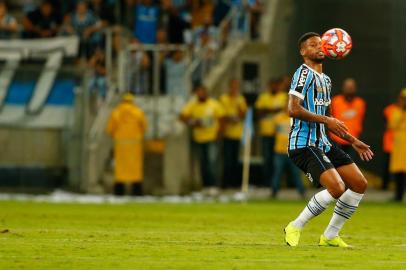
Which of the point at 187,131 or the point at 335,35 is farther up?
the point at 335,35

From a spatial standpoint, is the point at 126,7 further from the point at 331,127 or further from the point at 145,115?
the point at 331,127

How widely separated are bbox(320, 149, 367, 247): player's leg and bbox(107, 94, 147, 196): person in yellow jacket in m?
12.6

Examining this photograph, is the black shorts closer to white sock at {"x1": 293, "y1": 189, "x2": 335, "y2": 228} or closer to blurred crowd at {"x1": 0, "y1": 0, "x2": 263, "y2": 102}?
white sock at {"x1": 293, "y1": 189, "x2": 335, "y2": 228}

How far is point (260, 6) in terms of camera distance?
2936cm

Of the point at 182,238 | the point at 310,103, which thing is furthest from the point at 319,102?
the point at 182,238

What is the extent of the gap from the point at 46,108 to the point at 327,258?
15.4 m

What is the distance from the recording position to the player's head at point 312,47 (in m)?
13.6

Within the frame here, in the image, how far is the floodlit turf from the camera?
11.9 meters

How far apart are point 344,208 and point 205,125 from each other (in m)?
13.0

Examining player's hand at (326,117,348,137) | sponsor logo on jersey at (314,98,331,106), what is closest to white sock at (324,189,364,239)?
player's hand at (326,117,348,137)

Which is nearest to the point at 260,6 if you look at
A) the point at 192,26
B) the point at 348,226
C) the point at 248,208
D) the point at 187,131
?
the point at 192,26

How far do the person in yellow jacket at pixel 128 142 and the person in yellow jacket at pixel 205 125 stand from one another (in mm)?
968

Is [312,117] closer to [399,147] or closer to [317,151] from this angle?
[317,151]

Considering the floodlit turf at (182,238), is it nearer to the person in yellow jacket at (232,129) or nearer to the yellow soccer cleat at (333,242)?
the yellow soccer cleat at (333,242)
